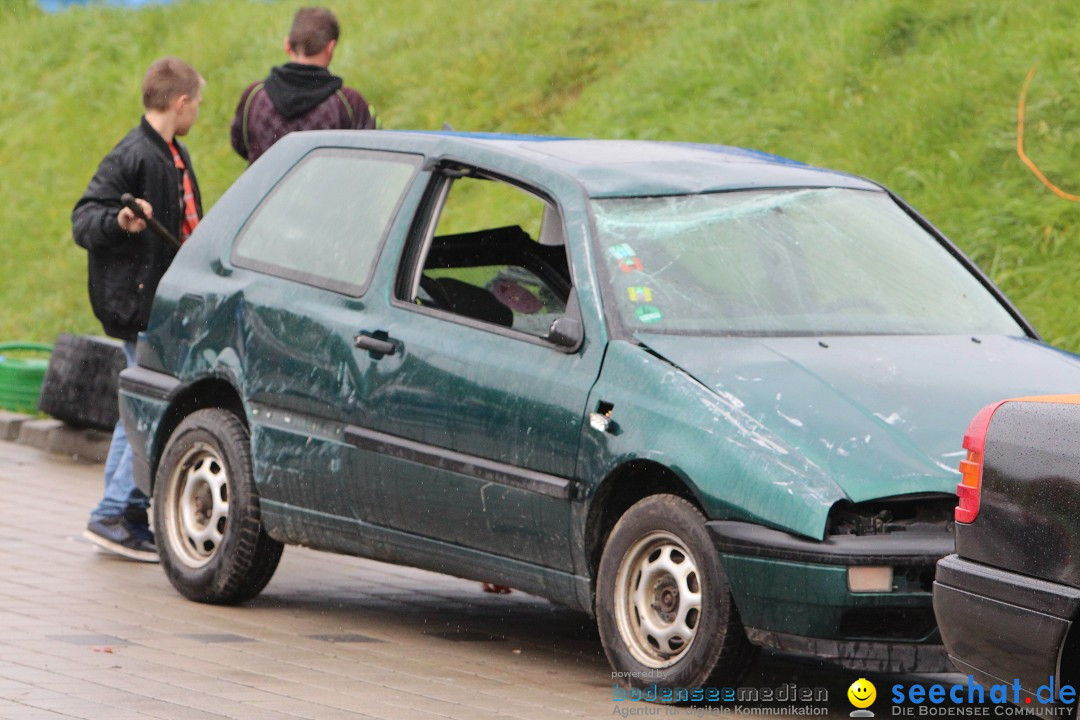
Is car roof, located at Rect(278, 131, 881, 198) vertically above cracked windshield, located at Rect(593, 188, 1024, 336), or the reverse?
car roof, located at Rect(278, 131, 881, 198)

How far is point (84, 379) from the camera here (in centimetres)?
1217

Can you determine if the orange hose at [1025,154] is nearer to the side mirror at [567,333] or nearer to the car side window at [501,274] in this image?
the car side window at [501,274]

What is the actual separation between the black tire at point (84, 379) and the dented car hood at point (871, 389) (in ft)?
21.0

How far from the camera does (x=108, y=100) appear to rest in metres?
22.9

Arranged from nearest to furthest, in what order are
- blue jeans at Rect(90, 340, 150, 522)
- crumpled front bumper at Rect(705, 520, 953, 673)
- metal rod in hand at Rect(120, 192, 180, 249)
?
crumpled front bumper at Rect(705, 520, 953, 673) → metal rod in hand at Rect(120, 192, 180, 249) → blue jeans at Rect(90, 340, 150, 522)

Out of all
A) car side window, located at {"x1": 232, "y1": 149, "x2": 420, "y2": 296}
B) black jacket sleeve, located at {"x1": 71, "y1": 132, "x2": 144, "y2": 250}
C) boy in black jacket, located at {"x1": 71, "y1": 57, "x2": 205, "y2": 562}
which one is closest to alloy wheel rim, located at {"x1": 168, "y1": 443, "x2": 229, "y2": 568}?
car side window, located at {"x1": 232, "y1": 149, "x2": 420, "y2": 296}

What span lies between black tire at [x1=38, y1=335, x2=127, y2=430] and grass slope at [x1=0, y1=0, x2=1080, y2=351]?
4374mm

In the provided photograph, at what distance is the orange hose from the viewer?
1153cm

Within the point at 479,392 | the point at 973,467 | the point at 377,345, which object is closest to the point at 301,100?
the point at 377,345

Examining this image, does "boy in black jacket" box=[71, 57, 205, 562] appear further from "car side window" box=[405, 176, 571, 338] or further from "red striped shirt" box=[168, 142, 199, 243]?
"car side window" box=[405, 176, 571, 338]

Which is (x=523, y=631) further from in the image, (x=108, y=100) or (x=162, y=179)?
(x=108, y=100)

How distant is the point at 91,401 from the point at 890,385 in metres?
7.16

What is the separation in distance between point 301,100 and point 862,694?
4.65 metres

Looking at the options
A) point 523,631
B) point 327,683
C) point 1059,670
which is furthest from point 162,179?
point 1059,670
